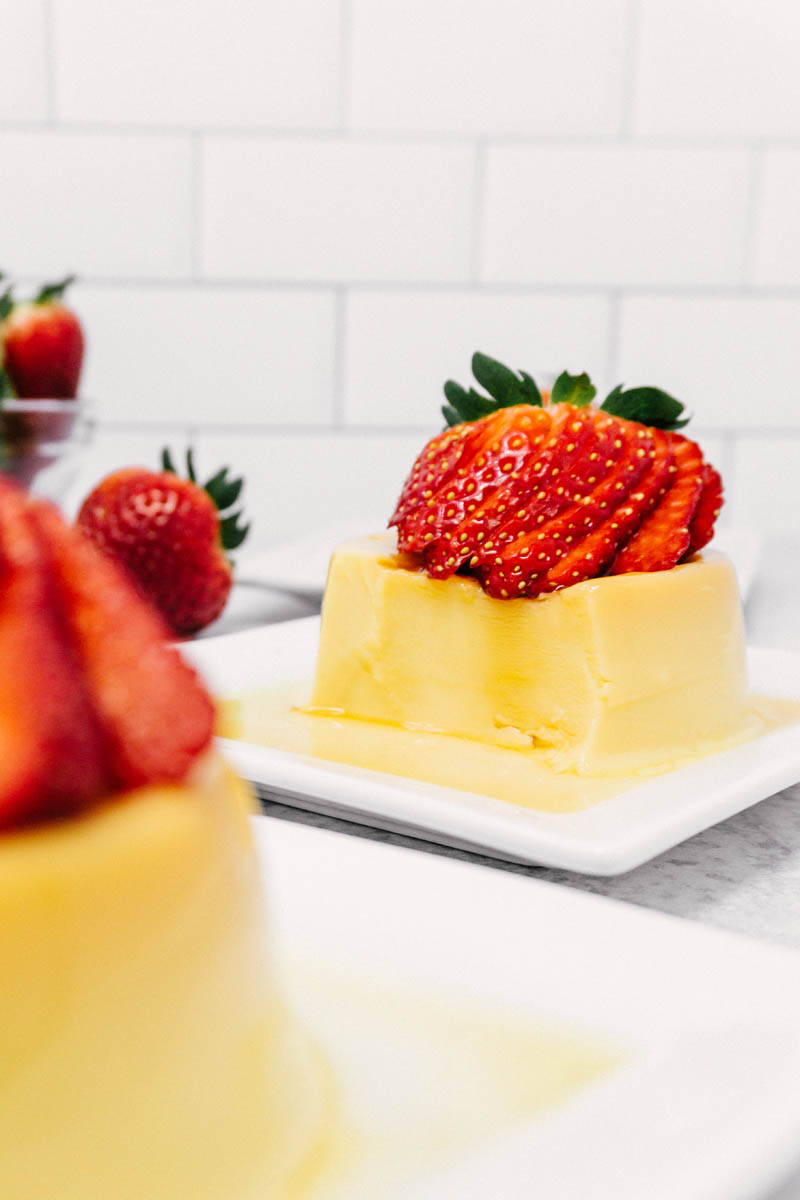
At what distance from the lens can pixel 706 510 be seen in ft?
3.29

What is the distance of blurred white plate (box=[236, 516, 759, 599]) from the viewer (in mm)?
1451

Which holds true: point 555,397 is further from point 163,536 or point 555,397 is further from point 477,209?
point 477,209

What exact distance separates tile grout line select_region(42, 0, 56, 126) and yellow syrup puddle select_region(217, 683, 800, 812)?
151 centimetres

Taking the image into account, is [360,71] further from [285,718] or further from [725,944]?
[725,944]

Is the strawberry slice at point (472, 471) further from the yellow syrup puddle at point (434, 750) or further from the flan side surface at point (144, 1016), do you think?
the flan side surface at point (144, 1016)

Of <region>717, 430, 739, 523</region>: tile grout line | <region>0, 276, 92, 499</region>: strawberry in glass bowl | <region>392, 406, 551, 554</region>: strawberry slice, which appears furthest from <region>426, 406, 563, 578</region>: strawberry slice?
<region>717, 430, 739, 523</region>: tile grout line

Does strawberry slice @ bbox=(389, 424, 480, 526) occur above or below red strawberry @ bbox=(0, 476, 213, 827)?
below

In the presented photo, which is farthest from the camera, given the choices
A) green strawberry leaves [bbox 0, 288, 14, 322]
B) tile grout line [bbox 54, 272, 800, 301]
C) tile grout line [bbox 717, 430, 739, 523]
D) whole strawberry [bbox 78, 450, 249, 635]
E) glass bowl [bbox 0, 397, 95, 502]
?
tile grout line [bbox 717, 430, 739, 523]

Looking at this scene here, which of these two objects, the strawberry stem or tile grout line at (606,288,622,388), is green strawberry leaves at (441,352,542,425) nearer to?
the strawberry stem

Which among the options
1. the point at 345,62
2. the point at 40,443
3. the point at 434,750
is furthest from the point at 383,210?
the point at 434,750

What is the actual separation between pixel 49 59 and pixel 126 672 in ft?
6.78

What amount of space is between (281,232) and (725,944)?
76.8 inches

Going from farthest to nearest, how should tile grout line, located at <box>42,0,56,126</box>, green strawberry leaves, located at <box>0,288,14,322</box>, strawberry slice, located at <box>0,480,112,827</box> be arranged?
tile grout line, located at <box>42,0,56,126</box>
green strawberry leaves, located at <box>0,288,14,322</box>
strawberry slice, located at <box>0,480,112,827</box>

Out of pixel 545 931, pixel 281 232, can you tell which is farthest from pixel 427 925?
pixel 281 232
